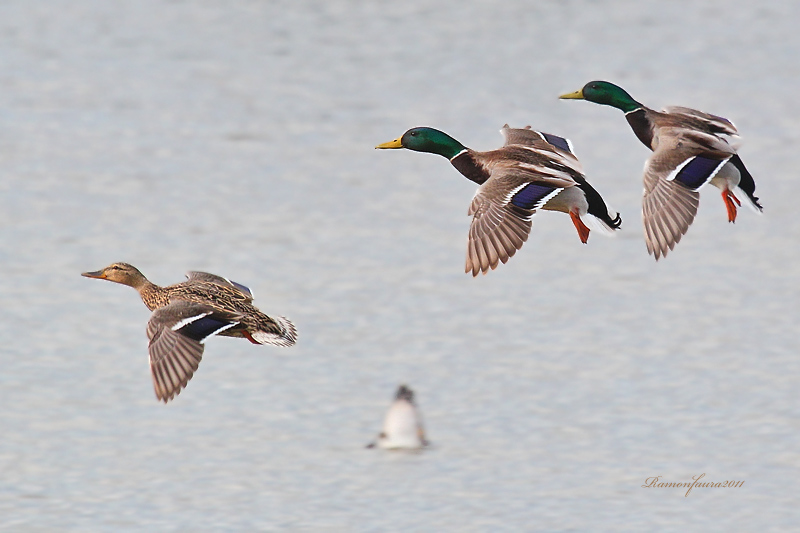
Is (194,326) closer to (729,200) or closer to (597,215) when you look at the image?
(597,215)

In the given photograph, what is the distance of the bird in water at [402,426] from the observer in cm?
1664

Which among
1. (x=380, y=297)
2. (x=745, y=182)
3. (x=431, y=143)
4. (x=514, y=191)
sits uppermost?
(x=380, y=297)

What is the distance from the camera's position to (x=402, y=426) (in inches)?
658

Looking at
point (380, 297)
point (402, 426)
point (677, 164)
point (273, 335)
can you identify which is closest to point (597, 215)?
point (677, 164)

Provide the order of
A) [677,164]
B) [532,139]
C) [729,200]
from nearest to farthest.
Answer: [677,164]
[729,200]
[532,139]

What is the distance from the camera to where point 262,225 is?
23766 millimetres

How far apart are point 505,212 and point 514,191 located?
0.22 meters

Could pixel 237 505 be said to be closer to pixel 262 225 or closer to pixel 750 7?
pixel 262 225

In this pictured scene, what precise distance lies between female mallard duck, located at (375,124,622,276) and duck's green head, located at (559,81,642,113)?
1.14 ft

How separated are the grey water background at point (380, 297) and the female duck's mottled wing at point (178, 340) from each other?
6183 mm

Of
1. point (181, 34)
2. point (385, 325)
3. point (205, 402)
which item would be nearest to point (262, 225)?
point (385, 325)

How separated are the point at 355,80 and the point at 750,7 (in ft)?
40.8

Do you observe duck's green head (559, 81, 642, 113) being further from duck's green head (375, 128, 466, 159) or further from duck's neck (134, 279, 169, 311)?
duck's neck (134, 279, 169, 311)

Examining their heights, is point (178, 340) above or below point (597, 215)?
below
